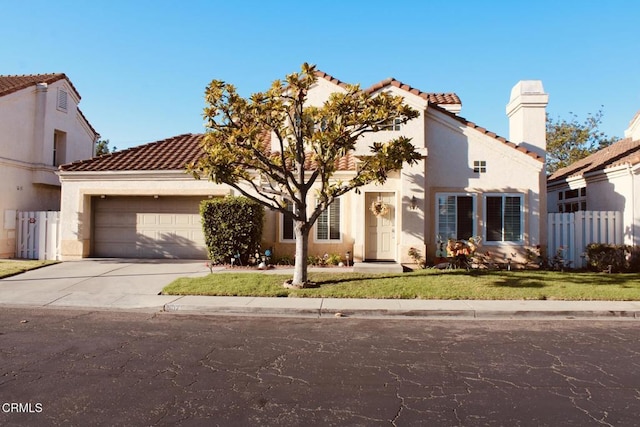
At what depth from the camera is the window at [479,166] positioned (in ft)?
46.9

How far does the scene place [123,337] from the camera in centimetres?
688

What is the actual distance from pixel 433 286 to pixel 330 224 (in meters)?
5.00

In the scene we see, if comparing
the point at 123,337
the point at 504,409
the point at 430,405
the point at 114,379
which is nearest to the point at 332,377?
the point at 430,405

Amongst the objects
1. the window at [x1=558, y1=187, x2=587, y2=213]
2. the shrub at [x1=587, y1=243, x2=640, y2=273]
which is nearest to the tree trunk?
Answer: the shrub at [x1=587, y1=243, x2=640, y2=273]

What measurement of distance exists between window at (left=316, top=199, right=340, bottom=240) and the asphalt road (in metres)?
6.82

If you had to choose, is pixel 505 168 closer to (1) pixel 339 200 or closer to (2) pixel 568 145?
(1) pixel 339 200

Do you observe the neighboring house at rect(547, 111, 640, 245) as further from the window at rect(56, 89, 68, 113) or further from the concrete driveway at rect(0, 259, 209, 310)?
the window at rect(56, 89, 68, 113)

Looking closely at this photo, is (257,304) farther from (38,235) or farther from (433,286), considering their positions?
(38,235)

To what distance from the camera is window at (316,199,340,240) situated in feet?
48.6

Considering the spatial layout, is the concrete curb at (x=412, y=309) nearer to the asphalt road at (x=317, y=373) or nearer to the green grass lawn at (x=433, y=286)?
the green grass lawn at (x=433, y=286)

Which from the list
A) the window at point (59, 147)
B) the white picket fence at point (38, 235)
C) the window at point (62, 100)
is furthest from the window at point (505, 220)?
the window at point (62, 100)

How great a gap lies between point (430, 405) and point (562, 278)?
9.27 meters

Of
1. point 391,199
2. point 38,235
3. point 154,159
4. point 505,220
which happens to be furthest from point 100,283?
point 505,220

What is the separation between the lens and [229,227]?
13711 millimetres
